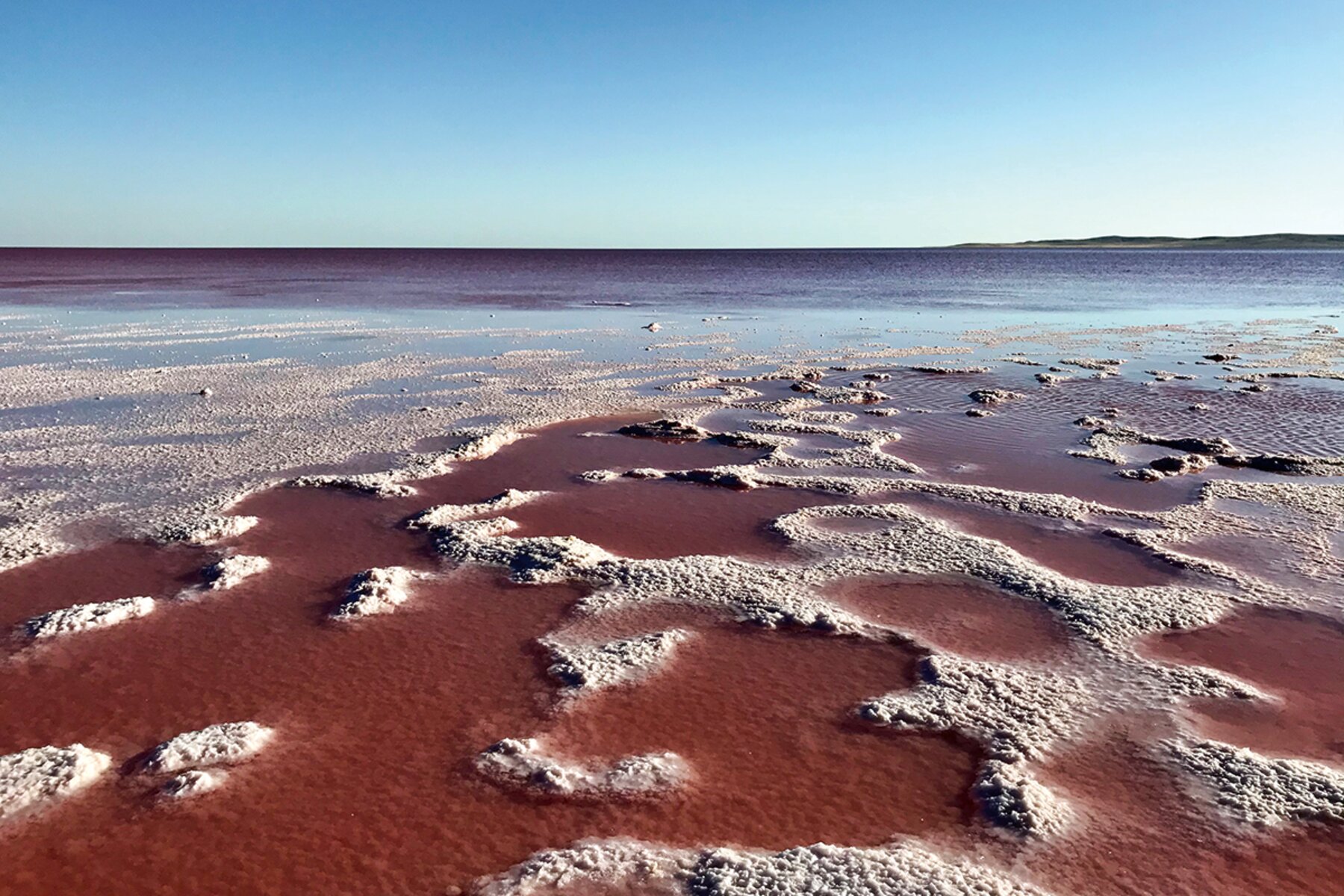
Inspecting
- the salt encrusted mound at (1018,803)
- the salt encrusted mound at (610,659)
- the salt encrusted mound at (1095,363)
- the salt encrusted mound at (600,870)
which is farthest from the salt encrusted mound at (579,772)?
the salt encrusted mound at (1095,363)

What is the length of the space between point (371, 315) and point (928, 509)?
Result: 21.6m

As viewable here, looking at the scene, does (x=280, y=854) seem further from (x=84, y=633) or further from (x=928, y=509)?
(x=928, y=509)

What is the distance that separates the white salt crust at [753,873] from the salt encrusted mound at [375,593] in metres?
2.71

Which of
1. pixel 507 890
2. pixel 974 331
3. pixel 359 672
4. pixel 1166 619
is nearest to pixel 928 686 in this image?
pixel 1166 619

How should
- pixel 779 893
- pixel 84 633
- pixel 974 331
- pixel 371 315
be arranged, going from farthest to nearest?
pixel 371 315 → pixel 974 331 → pixel 84 633 → pixel 779 893

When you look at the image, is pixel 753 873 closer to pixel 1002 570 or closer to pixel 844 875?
pixel 844 875

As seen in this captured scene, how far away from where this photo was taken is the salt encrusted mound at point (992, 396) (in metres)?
12.6

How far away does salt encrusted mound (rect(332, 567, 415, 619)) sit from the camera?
5680 mm

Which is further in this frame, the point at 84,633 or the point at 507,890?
the point at 84,633

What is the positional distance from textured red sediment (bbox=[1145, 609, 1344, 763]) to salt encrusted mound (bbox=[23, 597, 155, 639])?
6.17 meters

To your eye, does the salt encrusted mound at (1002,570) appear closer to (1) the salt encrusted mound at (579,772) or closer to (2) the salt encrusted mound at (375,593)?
(1) the salt encrusted mound at (579,772)

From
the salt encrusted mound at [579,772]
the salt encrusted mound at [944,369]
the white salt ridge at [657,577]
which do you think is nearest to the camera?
the salt encrusted mound at [579,772]

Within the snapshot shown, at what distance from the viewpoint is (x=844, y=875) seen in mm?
3314

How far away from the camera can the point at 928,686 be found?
478cm
